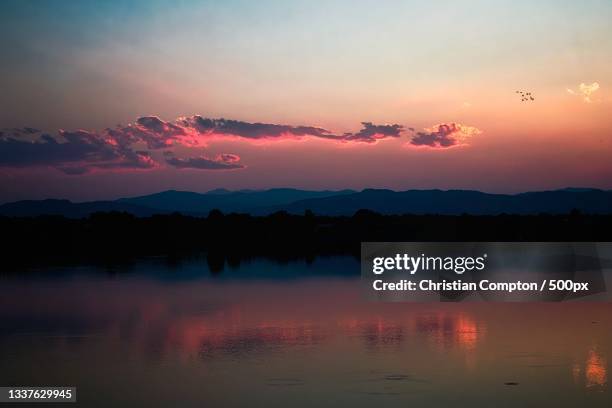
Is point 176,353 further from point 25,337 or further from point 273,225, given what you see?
point 273,225

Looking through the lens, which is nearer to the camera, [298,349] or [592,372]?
[592,372]

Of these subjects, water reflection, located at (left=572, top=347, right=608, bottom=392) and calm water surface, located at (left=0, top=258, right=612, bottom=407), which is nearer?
calm water surface, located at (left=0, top=258, right=612, bottom=407)

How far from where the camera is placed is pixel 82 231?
224 feet

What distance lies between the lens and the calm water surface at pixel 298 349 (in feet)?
40.9

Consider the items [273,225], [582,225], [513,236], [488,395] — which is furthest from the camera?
[273,225]

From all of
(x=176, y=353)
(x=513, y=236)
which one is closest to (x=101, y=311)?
(x=176, y=353)

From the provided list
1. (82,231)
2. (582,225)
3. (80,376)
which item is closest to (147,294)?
(80,376)

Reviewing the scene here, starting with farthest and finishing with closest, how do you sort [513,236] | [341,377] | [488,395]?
[513,236]
[341,377]
[488,395]

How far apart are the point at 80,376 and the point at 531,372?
26.5 ft

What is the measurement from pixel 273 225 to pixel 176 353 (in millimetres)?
59135

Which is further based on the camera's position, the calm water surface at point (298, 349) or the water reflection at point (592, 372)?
the water reflection at point (592, 372)

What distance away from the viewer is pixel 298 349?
629 inches

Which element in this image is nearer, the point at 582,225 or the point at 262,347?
the point at 262,347

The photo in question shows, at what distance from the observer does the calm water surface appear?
12.5m
